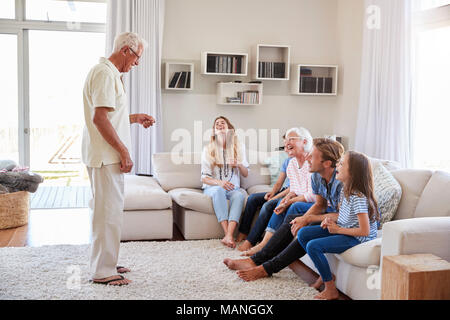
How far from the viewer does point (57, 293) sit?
2992mm

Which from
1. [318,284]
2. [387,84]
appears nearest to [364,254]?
[318,284]

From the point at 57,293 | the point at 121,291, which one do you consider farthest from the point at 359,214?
the point at 57,293

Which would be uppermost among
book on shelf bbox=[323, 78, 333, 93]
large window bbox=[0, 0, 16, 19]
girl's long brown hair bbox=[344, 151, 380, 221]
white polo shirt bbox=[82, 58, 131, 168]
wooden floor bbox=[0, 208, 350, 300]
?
large window bbox=[0, 0, 16, 19]

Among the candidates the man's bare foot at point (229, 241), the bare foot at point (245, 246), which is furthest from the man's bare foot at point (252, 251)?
the man's bare foot at point (229, 241)

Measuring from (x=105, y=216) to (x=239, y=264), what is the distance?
976 mm

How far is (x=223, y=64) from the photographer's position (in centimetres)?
624

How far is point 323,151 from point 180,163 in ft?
6.01

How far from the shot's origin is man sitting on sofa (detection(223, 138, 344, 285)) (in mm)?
3301

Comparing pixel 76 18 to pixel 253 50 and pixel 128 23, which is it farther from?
pixel 253 50

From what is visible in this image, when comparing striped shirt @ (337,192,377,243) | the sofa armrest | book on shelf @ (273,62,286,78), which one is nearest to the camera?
the sofa armrest

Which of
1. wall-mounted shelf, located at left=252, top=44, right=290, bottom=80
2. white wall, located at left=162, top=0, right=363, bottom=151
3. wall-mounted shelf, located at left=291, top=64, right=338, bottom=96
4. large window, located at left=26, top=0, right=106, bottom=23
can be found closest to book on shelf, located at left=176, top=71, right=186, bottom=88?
white wall, located at left=162, top=0, right=363, bottom=151

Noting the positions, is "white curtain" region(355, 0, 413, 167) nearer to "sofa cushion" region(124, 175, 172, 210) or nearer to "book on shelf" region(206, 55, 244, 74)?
"book on shelf" region(206, 55, 244, 74)

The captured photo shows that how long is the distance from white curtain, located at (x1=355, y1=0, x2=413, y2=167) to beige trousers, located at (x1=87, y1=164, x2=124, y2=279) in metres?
3.10

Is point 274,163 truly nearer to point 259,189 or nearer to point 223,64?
point 259,189
